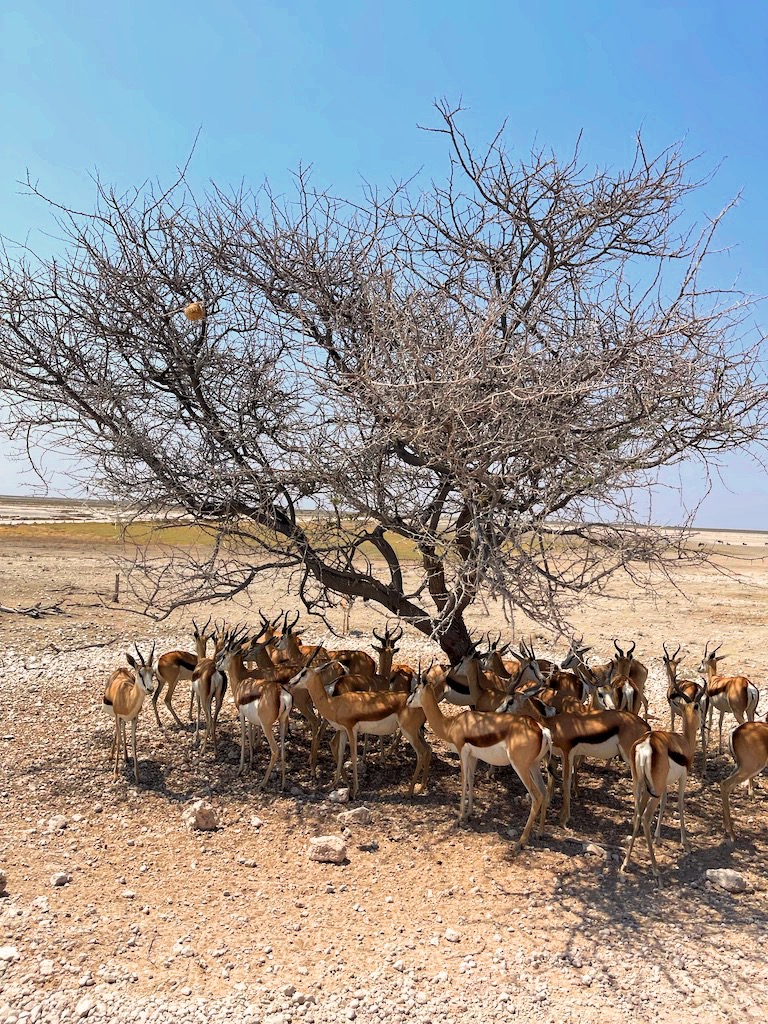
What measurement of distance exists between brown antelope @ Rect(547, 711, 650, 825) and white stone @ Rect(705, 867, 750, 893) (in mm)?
1162

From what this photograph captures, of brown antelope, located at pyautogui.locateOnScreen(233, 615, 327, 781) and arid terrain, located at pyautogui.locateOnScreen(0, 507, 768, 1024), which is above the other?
brown antelope, located at pyautogui.locateOnScreen(233, 615, 327, 781)

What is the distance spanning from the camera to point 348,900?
567cm

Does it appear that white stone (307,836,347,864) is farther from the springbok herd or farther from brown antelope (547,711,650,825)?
brown antelope (547,711,650,825)

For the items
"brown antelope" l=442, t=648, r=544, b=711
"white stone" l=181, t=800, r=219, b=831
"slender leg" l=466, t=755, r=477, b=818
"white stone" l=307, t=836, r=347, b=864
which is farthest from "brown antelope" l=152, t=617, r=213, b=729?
"slender leg" l=466, t=755, r=477, b=818

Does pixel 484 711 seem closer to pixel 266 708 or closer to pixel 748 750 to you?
pixel 266 708

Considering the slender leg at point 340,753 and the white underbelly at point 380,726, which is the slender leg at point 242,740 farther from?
the white underbelly at point 380,726

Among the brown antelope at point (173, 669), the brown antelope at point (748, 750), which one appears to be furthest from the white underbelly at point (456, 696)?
the brown antelope at point (173, 669)

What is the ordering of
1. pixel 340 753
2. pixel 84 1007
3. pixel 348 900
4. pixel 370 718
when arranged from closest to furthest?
pixel 84 1007
pixel 348 900
pixel 370 718
pixel 340 753

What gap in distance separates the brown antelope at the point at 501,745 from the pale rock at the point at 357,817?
877mm

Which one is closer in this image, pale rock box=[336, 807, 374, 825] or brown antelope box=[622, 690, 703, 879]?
brown antelope box=[622, 690, 703, 879]

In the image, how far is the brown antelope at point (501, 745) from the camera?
21.2 ft

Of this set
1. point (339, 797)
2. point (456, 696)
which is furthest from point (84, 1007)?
point (456, 696)

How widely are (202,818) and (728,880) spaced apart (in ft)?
14.6

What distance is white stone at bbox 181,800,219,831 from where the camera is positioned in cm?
679
